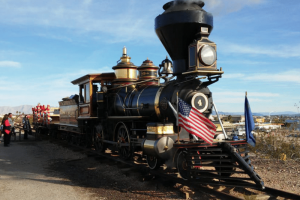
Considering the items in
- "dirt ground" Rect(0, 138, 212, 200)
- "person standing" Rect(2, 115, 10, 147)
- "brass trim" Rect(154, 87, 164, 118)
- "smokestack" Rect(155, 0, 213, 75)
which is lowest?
"dirt ground" Rect(0, 138, 212, 200)

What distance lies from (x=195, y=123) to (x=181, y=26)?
7.94ft

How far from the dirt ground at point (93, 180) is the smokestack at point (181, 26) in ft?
9.55

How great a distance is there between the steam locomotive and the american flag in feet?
0.71

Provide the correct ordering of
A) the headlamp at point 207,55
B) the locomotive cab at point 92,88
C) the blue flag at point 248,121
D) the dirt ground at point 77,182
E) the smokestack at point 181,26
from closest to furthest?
the dirt ground at point 77,182 < the blue flag at point 248,121 < the headlamp at point 207,55 < the smokestack at point 181,26 < the locomotive cab at point 92,88

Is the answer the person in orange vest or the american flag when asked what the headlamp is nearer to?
the american flag

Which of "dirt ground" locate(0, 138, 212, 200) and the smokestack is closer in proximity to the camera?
"dirt ground" locate(0, 138, 212, 200)

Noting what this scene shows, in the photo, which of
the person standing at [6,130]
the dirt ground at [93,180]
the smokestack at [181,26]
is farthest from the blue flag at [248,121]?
the person standing at [6,130]

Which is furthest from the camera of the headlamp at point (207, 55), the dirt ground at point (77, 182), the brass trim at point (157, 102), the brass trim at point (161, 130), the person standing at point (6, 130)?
the person standing at point (6, 130)

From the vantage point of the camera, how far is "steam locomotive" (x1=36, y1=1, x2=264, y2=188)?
18.8ft

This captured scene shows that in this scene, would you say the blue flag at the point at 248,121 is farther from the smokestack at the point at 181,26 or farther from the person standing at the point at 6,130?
the person standing at the point at 6,130

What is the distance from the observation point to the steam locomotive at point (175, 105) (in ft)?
18.8

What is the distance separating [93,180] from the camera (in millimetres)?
6809

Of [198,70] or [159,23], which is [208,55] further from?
[159,23]

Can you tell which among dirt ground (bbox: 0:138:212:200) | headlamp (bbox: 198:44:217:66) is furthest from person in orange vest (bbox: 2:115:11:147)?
headlamp (bbox: 198:44:217:66)
